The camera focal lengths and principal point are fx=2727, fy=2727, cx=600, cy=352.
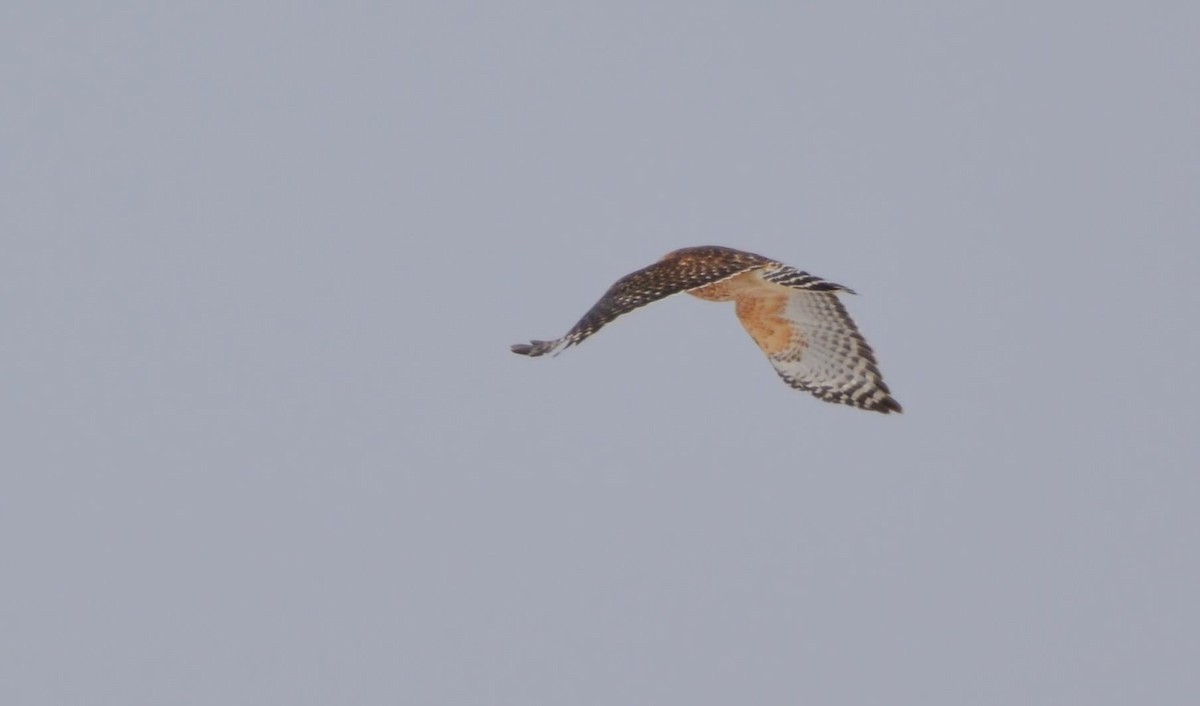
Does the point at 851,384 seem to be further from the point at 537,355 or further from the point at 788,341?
the point at 537,355

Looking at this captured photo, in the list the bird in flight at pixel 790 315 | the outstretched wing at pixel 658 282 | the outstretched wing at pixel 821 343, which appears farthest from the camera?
the outstretched wing at pixel 821 343

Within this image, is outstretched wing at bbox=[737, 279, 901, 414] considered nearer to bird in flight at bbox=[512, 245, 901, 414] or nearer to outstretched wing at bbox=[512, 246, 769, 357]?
bird in flight at bbox=[512, 245, 901, 414]

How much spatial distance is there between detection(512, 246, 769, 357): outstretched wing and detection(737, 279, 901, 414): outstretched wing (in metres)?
1.03

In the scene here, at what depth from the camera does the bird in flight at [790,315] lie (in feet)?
98.9

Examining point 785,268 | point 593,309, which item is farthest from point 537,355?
point 785,268

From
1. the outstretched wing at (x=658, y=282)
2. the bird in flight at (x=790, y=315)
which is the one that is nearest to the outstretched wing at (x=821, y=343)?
the bird in flight at (x=790, y=315)

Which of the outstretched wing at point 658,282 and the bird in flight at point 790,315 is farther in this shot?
the bird in flight at point 790,315

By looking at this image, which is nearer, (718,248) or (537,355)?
(537,355)

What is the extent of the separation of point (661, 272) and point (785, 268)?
1418 millimetres

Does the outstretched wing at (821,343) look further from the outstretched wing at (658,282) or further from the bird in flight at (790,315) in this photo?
the outstretched wing at (658,282)

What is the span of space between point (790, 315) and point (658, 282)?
2.96 metres

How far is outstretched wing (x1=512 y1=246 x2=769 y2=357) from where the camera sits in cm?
2784

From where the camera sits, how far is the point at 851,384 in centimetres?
3219

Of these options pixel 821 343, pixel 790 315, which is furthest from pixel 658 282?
pixel 821 343
